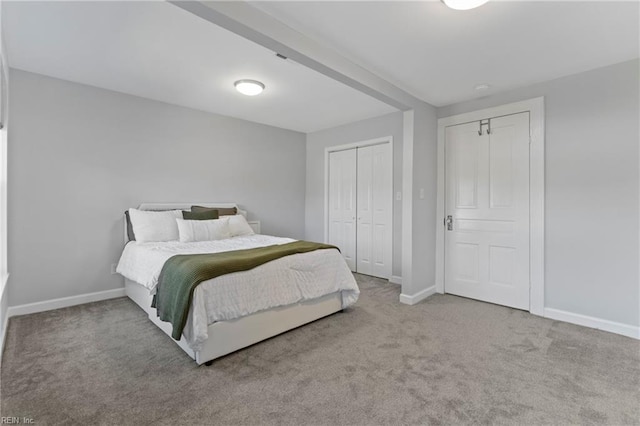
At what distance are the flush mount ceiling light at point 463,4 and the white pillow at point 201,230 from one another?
3.01m

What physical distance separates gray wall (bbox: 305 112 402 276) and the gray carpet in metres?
→ 1.70

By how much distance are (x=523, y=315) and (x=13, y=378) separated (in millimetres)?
4130

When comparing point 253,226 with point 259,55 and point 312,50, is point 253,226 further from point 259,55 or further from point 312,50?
point 312,50

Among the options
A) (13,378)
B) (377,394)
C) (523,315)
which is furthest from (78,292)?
(523,315)

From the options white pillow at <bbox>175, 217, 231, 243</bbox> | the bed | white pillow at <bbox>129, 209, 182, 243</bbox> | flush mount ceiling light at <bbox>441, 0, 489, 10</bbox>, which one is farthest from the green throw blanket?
flush mount ceiling light at <bbox>441, 0, 489, 10</bbox>

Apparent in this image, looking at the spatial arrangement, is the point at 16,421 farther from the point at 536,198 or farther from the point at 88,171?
the point at 536,198

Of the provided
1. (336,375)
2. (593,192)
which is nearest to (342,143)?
(593,192)

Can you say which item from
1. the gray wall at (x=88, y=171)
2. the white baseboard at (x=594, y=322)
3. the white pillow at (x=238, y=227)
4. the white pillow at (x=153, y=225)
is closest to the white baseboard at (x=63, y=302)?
the gray wall at (x=88, y=171)

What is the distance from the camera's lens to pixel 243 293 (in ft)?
7.53

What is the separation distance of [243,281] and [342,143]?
3.26 metres

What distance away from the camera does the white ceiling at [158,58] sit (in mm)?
2113

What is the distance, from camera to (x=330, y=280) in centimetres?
295

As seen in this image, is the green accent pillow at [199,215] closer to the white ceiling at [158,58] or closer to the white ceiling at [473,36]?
the white ceiling at [158,58]

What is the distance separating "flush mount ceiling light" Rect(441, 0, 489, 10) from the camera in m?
1.76
